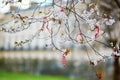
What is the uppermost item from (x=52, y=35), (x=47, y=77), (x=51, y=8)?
(x=51, y=8)

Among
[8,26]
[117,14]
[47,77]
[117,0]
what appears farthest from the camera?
[47,77]

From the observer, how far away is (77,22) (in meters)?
3.13

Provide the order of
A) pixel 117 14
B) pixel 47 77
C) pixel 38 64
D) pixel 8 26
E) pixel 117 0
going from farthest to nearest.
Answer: pixel 47 77
pixel 38 64
pixel 117 14
pixel 117 0
pixel 8 26

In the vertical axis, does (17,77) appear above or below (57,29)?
below

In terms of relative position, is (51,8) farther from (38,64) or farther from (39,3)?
(38,64)

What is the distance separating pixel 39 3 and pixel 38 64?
12371mm

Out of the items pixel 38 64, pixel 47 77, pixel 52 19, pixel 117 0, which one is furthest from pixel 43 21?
pixel 47 77

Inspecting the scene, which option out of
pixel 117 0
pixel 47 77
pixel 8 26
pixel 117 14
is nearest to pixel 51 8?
pixel 8 26

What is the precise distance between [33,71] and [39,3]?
12.9 m

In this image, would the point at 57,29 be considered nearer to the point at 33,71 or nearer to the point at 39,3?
the point at 39,3

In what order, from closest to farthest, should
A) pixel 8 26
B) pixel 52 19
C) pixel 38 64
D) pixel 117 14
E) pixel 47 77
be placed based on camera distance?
pixel 52 19
pixel 8 26
pixel 117 14
pixel 38 64
pixel 47 77

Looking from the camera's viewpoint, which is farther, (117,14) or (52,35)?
(117,14)

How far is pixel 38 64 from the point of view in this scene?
1541 cm

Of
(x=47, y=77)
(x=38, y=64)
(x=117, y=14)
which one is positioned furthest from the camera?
(x=47, y=77)
